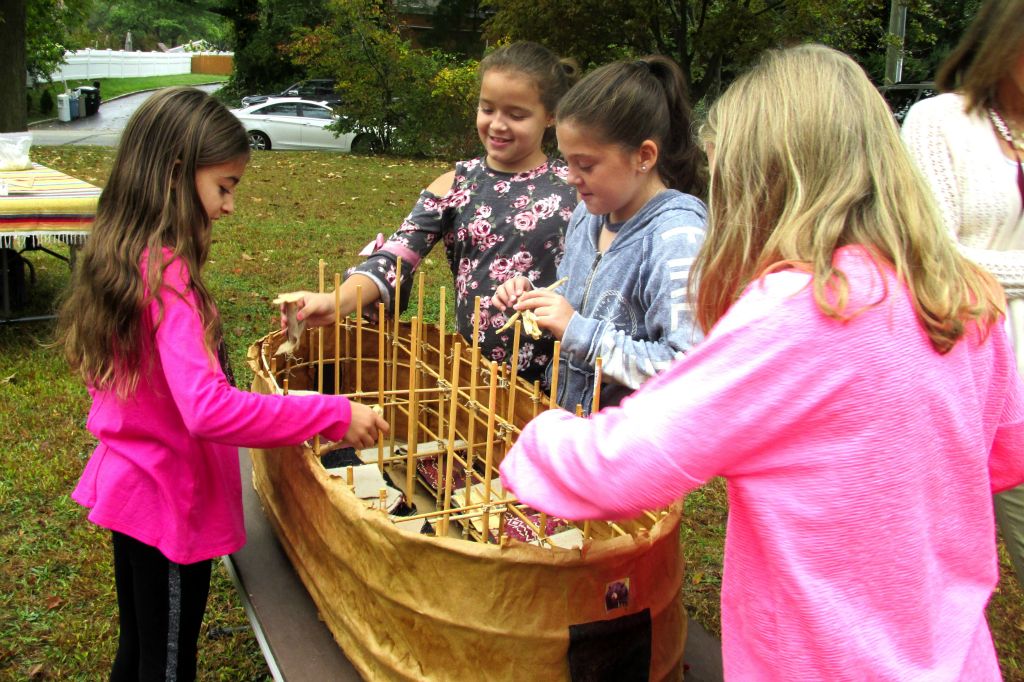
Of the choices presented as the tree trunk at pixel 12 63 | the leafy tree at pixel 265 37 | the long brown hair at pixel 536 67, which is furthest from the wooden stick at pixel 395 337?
the leafy tree at pixel 265 37

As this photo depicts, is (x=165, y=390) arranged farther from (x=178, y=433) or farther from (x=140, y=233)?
(x=140, y=233)

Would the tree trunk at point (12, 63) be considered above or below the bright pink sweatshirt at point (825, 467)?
above

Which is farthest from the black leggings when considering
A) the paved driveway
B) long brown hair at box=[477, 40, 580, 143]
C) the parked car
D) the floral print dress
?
the parked car

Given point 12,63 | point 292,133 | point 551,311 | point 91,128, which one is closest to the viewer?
point 551,311

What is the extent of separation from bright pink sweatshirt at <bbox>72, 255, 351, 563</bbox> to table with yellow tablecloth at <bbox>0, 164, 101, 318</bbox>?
320cm

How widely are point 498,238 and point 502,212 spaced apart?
0.08 m

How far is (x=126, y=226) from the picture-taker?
190 cm

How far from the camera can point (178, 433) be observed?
1.93m

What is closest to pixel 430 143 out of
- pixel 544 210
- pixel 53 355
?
pixel 53 355

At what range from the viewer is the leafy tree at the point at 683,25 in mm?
10969

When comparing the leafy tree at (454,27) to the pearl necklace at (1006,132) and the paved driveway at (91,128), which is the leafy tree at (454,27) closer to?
the paved driveway at (91,128)

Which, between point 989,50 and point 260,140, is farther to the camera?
point 260,140

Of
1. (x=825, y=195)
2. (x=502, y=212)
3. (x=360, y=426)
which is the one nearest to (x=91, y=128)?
(x=502, y=212)

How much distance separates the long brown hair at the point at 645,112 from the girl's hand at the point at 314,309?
3.24 ft
